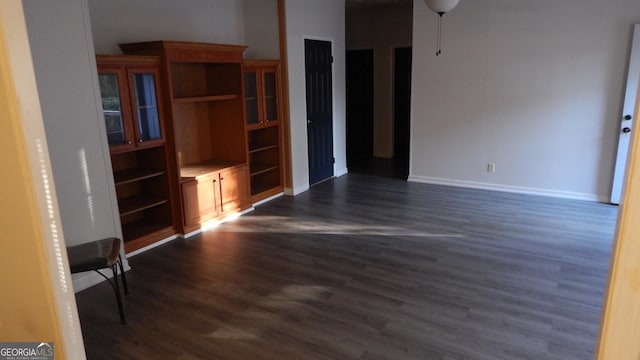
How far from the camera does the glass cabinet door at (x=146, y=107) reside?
383cm

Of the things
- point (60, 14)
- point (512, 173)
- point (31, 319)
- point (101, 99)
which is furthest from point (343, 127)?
point (31, 319)

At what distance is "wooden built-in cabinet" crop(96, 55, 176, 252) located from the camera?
3639 millimetres

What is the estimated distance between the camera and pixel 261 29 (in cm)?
543

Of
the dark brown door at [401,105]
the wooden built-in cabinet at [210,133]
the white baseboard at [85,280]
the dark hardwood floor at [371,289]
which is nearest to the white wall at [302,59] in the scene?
the wooden built-in cabinet at [210,133]

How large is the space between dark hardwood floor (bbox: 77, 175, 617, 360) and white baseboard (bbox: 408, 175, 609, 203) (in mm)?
224

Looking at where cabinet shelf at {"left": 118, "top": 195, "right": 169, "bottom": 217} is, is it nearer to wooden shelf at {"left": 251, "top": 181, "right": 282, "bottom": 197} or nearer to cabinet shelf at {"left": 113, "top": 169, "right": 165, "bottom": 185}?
cabinet shelf at {"left": 113, "top": 169, "right": 165, "bottom": 185}

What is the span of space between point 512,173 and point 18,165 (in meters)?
5.85

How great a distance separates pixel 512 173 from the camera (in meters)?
5.73

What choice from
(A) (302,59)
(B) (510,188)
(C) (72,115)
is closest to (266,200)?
(A) (302,59)

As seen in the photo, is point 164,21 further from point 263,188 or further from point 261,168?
point 263,188

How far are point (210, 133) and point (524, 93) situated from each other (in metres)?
3.87

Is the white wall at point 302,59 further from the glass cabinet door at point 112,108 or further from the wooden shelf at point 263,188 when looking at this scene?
the glass cabinet door at point 112,108

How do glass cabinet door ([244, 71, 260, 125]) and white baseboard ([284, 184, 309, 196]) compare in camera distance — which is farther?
white baseboard ([284, 184, 309, 196])

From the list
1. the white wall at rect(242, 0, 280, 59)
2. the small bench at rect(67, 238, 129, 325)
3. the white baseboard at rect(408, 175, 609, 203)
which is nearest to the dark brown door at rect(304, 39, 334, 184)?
the white wall at rect(242, 0, 280, 59)
